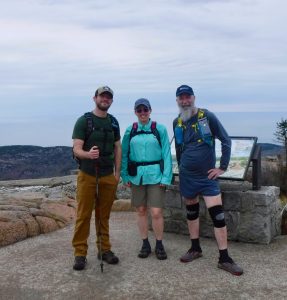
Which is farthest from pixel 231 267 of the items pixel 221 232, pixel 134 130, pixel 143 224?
pixel 134 130

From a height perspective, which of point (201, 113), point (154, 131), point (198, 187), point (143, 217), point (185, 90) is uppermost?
point (185, 90)

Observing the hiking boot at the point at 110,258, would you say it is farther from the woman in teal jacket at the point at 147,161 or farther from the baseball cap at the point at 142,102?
the baseball cap at the point at 142,102

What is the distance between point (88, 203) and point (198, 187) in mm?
1292

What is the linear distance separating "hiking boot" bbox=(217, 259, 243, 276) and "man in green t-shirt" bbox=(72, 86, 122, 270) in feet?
4.13

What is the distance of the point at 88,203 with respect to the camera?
5270 millimetres

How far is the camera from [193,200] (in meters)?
5.53

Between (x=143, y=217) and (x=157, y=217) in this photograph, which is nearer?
(x=157, y=217)

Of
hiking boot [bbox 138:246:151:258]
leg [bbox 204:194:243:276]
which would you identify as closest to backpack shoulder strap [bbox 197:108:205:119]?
leg [bbox 204:194:243:276]

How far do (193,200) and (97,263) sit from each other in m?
1.40

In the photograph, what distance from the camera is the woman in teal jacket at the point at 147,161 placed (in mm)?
5469

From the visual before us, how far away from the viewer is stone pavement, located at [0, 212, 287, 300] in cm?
468

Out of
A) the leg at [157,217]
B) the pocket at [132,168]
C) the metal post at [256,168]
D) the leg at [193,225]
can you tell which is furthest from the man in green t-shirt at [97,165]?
the metal post at [256,168]

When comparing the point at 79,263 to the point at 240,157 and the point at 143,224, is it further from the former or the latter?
the point at 240,157

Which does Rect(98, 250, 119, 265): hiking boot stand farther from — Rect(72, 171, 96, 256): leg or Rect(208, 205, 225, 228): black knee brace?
Rect(208, 205, 225, 228): black knee brace
